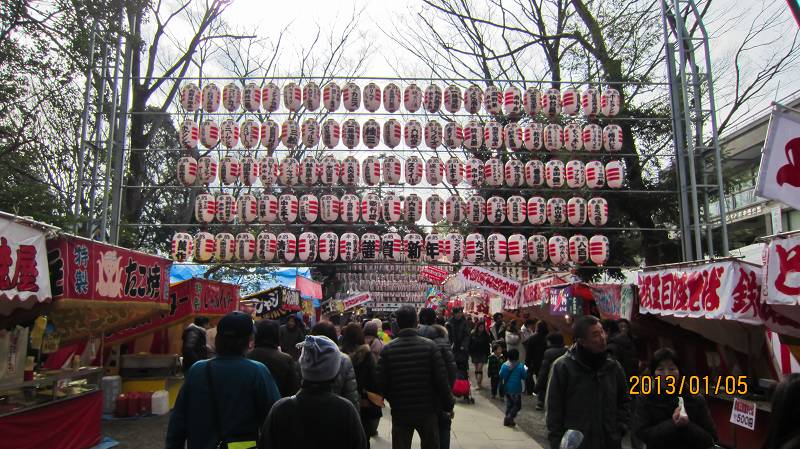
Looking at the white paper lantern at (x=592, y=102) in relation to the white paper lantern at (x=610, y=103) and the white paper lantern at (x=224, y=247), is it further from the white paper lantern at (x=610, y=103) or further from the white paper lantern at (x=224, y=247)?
the white paper lantern at (x=224, y=247)

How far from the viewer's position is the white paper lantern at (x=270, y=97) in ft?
48.9

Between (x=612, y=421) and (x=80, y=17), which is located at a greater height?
(x=80, y=17)

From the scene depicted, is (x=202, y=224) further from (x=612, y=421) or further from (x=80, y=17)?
(x=612, y=421)

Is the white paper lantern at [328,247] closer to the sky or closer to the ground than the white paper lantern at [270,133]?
closer to the ground

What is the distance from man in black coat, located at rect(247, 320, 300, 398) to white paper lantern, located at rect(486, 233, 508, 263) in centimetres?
1056

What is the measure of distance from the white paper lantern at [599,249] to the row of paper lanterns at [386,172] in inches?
54.5

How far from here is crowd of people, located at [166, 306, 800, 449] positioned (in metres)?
2.95

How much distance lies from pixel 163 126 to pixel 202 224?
35.7 feet

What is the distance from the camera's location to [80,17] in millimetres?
11008

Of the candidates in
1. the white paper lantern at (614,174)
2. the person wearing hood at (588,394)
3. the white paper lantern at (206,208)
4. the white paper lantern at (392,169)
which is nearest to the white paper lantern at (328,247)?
the white paper lantern at (392,169)

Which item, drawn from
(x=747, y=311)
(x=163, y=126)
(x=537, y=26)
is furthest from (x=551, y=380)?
(x=163, y=126)

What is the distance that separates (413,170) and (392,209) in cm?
115

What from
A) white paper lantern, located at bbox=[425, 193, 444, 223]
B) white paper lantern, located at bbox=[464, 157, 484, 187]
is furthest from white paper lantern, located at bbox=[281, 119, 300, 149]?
white paper lantern, located at bbox=[464, 157, 484, 187]

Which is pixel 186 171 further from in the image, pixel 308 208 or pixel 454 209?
pixel 454 209
